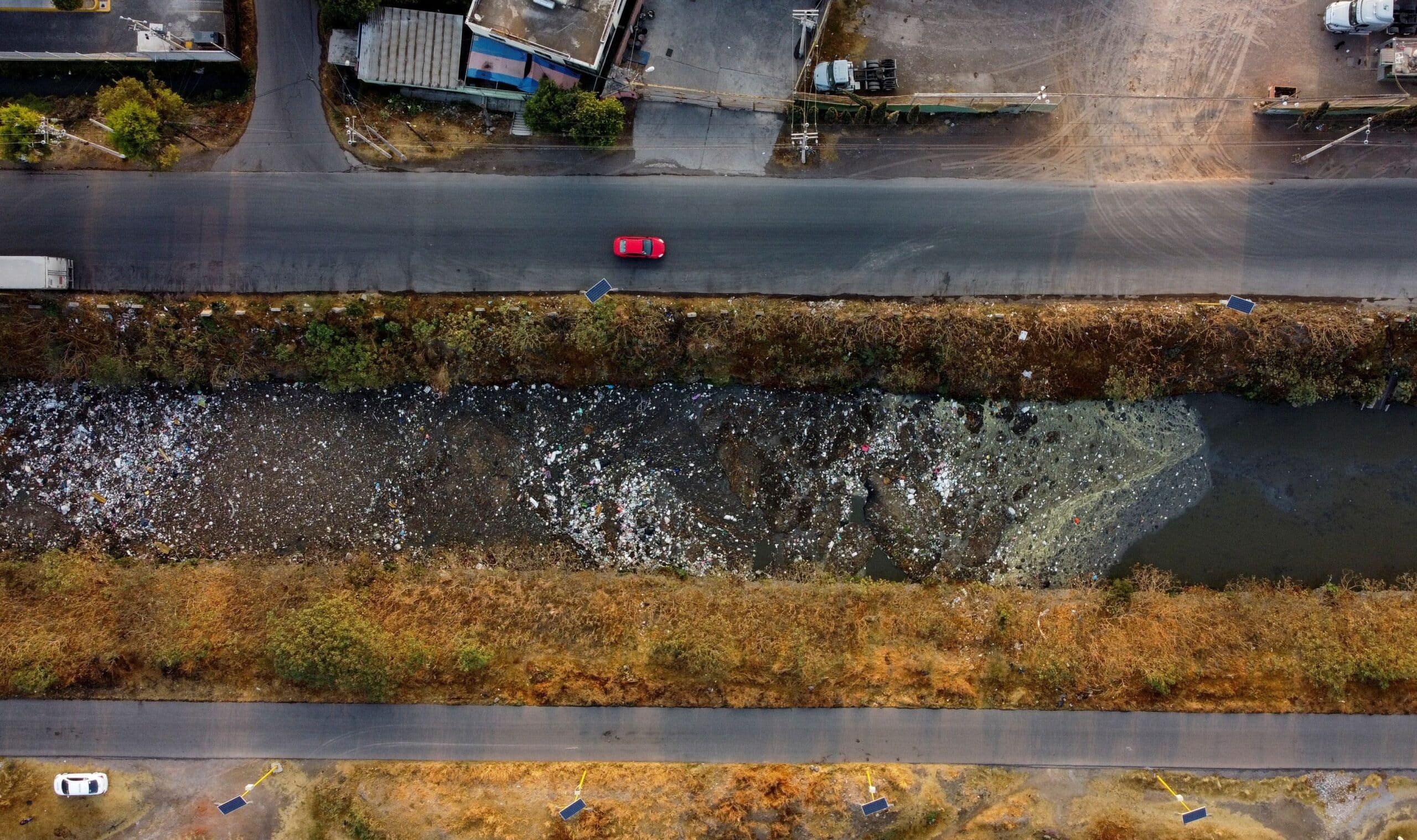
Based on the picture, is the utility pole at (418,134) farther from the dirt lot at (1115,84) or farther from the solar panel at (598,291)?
the dirt lot at (1115,84)

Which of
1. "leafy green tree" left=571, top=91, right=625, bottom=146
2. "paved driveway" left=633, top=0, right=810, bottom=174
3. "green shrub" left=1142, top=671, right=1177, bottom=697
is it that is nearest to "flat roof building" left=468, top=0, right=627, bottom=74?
"leafy green tree" left=571, top=91, right=625, bottom=146

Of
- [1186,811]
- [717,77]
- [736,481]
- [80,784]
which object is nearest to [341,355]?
[736,481]

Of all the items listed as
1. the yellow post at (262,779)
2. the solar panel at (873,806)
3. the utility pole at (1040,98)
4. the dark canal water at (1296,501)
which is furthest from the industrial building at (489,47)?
the solar panel at (873,806)

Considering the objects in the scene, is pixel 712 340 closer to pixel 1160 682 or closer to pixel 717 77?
pixel 717 77

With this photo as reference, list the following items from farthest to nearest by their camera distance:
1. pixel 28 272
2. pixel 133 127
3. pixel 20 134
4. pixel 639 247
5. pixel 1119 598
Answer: pixel 1119 598 < pixel 639 247 < pixel 28 272 < pixel 20 134 < pixel 133 127

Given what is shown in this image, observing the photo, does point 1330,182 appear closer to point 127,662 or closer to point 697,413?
point 697,413

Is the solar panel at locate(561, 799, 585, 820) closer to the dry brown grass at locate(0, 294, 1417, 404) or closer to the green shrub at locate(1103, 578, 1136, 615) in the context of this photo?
the dry brown grass at locate(0, 294, 1417, 404)

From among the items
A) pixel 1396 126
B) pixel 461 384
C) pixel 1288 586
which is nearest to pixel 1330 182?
pixel 1396 126
